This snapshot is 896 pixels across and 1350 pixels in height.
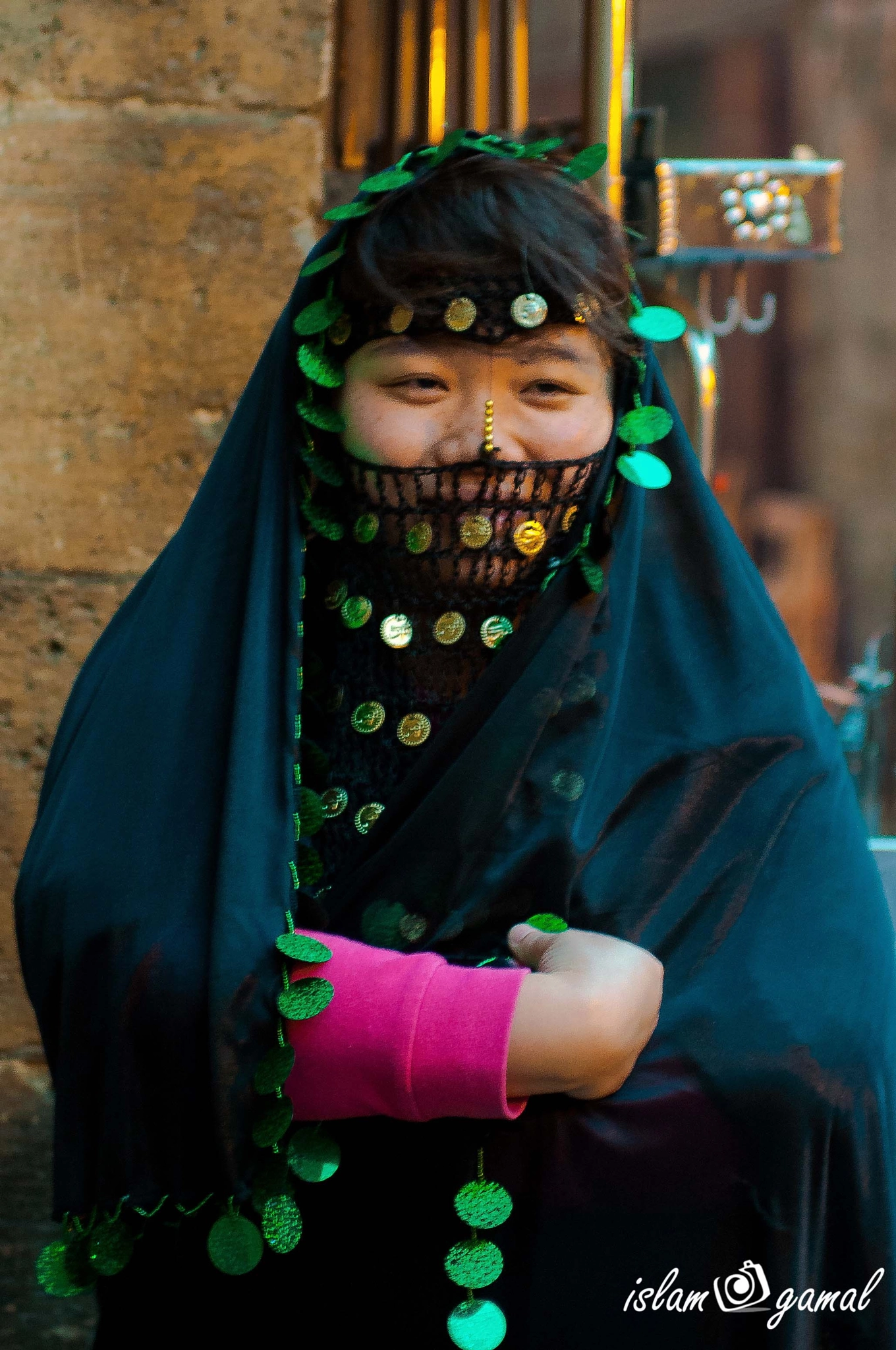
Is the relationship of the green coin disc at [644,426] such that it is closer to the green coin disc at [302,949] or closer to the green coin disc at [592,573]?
the green coin disc at [592,573]

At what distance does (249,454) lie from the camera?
156cm

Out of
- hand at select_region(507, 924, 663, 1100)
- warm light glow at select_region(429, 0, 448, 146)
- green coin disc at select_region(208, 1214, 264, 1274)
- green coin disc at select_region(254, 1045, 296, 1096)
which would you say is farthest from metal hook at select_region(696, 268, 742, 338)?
green coin disc at select_region(208, 1214, 264, 1274)

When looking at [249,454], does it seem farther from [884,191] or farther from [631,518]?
[884,191]

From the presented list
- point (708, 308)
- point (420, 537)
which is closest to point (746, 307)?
point (708, 308)


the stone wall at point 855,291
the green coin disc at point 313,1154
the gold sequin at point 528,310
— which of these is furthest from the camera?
the stone wall at point 855,291

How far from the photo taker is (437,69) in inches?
97.3

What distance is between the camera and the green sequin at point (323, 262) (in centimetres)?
151

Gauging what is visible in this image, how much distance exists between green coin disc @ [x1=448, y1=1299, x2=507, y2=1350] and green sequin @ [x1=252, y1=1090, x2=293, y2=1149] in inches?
9.7

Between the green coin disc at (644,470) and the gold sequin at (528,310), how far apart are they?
0.60 feet

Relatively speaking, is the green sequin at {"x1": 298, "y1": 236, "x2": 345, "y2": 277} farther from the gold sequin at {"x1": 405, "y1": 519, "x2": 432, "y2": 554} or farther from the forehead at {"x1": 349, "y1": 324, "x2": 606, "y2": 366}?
the gold sequin at {"x1": 405, "y1": 519, "x2": 432, "y2": 554}

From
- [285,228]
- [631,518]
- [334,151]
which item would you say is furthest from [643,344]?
[334,151]

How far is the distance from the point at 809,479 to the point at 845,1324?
123 inches

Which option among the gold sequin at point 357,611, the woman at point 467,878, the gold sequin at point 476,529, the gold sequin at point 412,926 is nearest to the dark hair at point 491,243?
the woman at point 467,878

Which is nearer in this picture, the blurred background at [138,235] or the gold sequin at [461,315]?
the gold sequin at [461,315]
